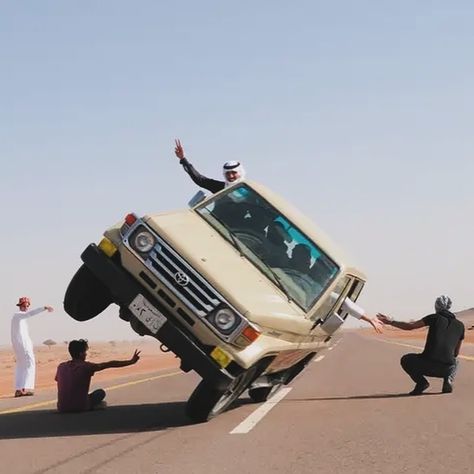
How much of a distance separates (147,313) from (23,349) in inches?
293

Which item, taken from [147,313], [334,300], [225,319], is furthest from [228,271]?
[334,300]

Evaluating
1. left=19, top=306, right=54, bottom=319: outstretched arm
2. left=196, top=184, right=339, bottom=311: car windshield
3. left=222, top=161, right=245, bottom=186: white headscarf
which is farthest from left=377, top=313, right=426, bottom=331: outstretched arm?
left=19, top=306, right=54, bottom=319: outstretched arm

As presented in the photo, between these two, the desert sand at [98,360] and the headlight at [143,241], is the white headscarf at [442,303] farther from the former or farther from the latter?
the headlight at [143,241]

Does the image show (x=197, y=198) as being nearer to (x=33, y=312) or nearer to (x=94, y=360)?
(x=33, y=312)

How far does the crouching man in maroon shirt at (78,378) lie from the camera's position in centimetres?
984

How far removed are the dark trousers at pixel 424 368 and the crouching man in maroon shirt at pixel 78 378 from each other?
4.24m

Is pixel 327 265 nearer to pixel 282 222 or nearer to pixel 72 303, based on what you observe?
pixel 282 222

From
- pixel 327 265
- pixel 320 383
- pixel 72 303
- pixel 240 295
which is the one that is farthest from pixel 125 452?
pixel 320 383

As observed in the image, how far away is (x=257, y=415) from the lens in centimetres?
968

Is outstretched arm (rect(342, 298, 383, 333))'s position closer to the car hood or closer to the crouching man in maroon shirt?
the car hood

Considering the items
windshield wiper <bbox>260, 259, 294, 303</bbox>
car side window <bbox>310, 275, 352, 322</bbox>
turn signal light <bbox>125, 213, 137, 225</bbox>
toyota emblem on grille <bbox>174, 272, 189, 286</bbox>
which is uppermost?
turn signal light <bbox>125, 213, 137, 225</bbox>

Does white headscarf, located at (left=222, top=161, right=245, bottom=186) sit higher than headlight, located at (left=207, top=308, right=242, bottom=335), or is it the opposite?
white headscarf, located at (left=222, top=161, right=245, bottom=186)

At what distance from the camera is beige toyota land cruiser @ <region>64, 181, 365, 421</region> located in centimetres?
771

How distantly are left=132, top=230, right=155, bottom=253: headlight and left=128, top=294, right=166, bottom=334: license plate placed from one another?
48cm
